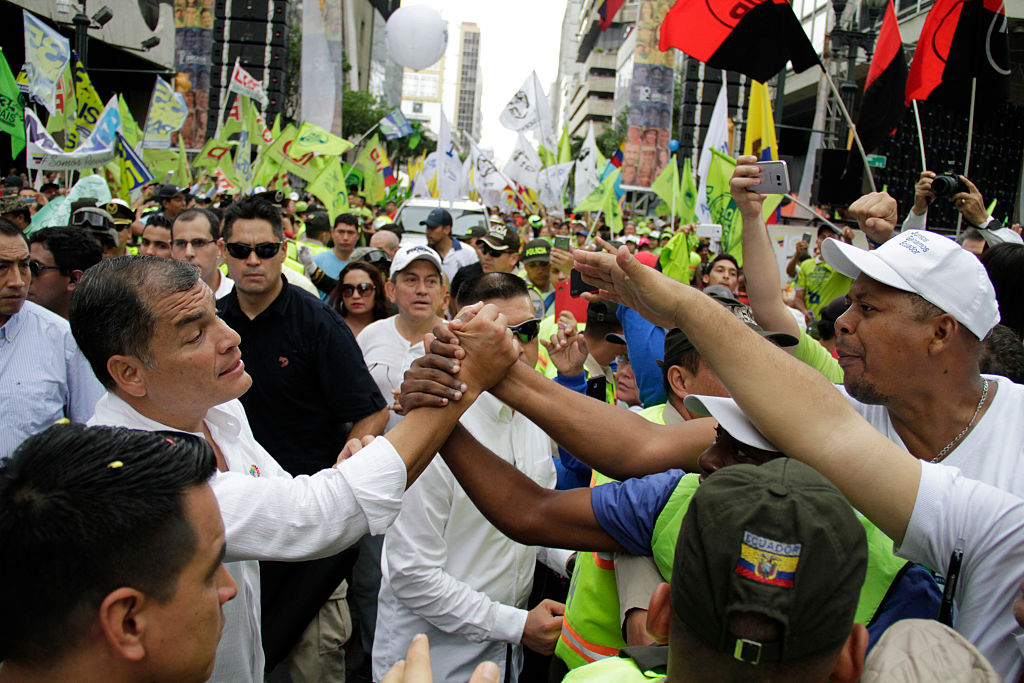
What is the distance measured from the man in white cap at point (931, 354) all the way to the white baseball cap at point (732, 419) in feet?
1.61

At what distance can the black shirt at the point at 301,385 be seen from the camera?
3.65m

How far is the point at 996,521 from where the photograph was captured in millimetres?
1507

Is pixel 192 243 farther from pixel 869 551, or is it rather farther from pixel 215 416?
pixel 869 551

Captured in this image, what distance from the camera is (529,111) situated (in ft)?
54.3

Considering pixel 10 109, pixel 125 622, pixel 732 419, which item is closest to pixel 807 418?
pixel 732 419

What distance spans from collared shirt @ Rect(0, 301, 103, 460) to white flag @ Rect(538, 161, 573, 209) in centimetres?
1274

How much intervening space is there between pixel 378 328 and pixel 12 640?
3.57m

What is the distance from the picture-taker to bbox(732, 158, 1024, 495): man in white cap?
1.89 metres

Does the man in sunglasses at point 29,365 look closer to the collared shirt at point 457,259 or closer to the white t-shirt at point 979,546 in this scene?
the white t-shirt at point 979,546

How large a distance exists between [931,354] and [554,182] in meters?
14.7

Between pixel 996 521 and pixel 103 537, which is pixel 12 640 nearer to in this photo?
pixel 103 537

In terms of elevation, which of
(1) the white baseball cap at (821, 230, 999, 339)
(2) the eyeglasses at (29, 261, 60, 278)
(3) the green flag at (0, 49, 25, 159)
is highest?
(3) the green flag at (0, 49, 25, 159)

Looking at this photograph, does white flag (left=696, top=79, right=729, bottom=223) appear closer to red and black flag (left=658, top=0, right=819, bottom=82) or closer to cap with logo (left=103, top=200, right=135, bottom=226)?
red and black flag (left=658, top=0, right=819, bottom=82)

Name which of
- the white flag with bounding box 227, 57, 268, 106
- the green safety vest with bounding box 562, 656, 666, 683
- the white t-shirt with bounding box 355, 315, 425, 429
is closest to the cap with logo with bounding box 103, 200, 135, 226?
the white t-shirt with bounding box 355, 315, 425, 429
